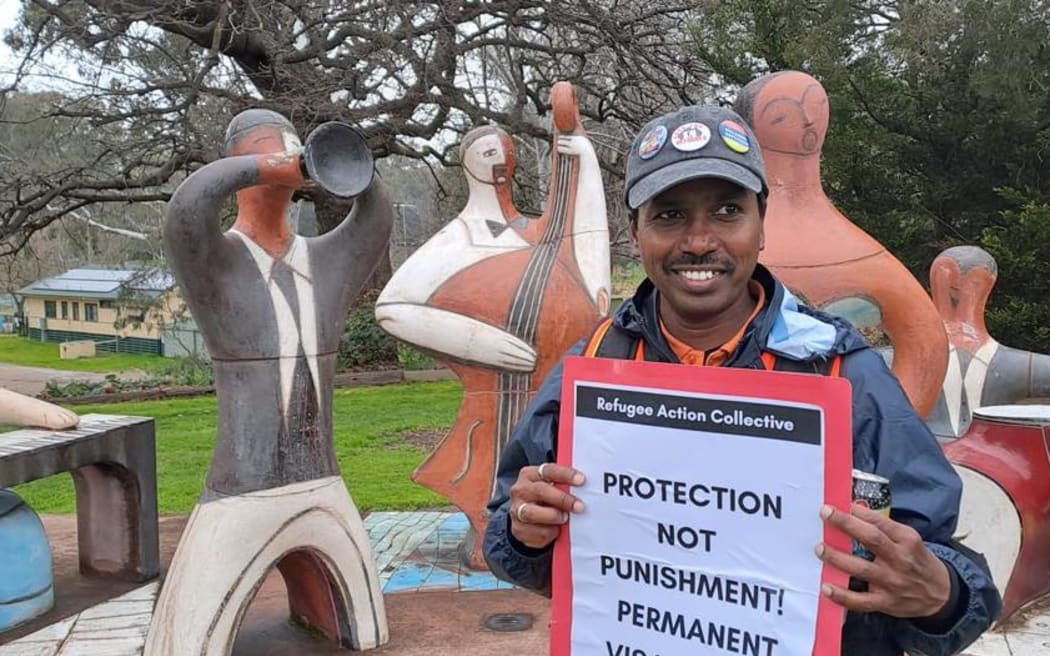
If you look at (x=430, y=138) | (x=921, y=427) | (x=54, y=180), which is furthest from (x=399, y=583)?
(x=54, y=180)

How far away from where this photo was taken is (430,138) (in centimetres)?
1431

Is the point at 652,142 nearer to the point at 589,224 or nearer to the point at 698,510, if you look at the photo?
the point at 698,510

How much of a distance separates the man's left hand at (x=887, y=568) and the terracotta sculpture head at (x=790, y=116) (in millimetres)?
2663

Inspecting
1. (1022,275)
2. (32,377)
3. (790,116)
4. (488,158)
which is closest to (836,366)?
(790,116)

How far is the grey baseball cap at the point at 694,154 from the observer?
1522mm

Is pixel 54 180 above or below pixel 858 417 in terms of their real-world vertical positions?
above

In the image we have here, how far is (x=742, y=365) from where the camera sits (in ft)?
5.13

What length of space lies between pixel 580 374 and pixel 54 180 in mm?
14565

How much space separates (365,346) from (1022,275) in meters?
9.93

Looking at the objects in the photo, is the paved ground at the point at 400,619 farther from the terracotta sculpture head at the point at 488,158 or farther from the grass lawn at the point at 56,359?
the grass lawn at the point at 56,359

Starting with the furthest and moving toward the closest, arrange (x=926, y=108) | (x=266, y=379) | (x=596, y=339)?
(x=926, y=108)
(x=266, y=379)
(x=596, y=339)

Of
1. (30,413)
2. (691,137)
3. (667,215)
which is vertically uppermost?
(691,137)

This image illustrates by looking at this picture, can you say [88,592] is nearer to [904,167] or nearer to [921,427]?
[921,427]

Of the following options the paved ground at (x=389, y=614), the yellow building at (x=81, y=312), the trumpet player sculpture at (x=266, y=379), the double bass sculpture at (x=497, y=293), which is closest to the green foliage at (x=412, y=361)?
the paved ground at (x=389, y=614)
